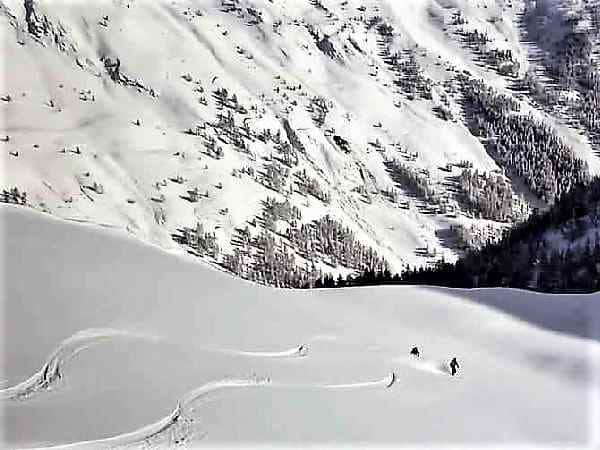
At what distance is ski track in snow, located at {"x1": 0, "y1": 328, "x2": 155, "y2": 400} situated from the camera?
1135cm

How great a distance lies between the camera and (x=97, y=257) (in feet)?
57.7

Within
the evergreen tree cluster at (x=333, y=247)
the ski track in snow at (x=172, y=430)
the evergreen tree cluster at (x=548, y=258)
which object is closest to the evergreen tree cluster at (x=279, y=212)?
the evergreen tree cluster at (x=333, y=247)

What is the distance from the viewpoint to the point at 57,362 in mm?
12406

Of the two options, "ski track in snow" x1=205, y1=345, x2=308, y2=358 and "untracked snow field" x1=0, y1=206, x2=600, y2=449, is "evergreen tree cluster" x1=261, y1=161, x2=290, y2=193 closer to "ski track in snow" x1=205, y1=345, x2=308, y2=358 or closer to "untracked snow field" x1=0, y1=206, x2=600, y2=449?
"untracked snow field" x1=0, y1=206, x2=600, y2=449

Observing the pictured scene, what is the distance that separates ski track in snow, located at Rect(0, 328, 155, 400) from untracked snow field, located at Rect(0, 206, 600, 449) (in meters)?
0.03

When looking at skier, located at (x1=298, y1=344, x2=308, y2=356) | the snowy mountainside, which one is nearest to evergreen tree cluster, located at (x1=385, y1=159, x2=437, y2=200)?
the snowy mountainside

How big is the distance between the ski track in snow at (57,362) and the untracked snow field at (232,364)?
0.11ft

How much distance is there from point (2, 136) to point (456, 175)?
122856 millimetres

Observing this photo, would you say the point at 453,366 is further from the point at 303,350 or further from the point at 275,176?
the point at 275,176

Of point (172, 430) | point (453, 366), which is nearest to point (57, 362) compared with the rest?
point (172, 430)

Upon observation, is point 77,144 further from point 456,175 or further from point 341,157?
point 456,175

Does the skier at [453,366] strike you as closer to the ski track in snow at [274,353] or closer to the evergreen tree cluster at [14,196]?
the ski track in snow at [274,353]

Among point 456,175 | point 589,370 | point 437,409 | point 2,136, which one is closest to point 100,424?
point 437,409

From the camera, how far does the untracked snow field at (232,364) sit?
11.3 metres
